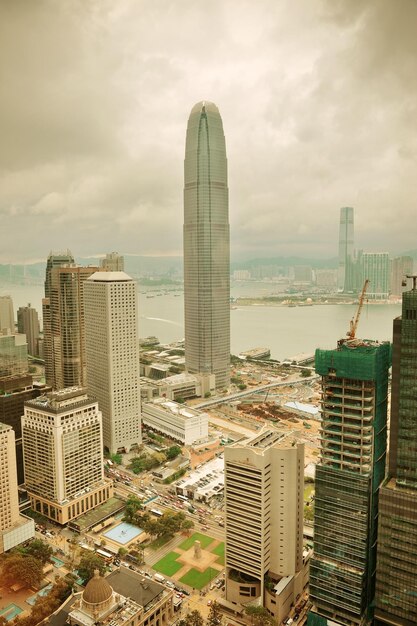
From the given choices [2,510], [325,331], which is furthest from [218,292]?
[2,510]

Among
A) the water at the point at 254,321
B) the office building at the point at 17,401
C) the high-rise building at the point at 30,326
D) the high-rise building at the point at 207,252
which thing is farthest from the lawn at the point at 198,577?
the high-rise building at the point at 30,326

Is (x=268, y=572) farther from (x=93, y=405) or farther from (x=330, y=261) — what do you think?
(x=330, y=261)

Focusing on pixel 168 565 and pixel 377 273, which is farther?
pixel 377 273

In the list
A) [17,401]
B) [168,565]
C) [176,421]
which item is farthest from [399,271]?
[17,401]

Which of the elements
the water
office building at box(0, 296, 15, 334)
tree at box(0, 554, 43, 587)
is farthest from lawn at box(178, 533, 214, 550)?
office building at box(0, 296, 15, 334)

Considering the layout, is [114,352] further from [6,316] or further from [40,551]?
[6,316]

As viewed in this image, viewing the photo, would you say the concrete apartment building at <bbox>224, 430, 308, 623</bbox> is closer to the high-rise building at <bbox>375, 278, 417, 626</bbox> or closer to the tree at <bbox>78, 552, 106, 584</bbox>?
the high-rise building at <bbox>375, 278, 417, 626</bbox>
